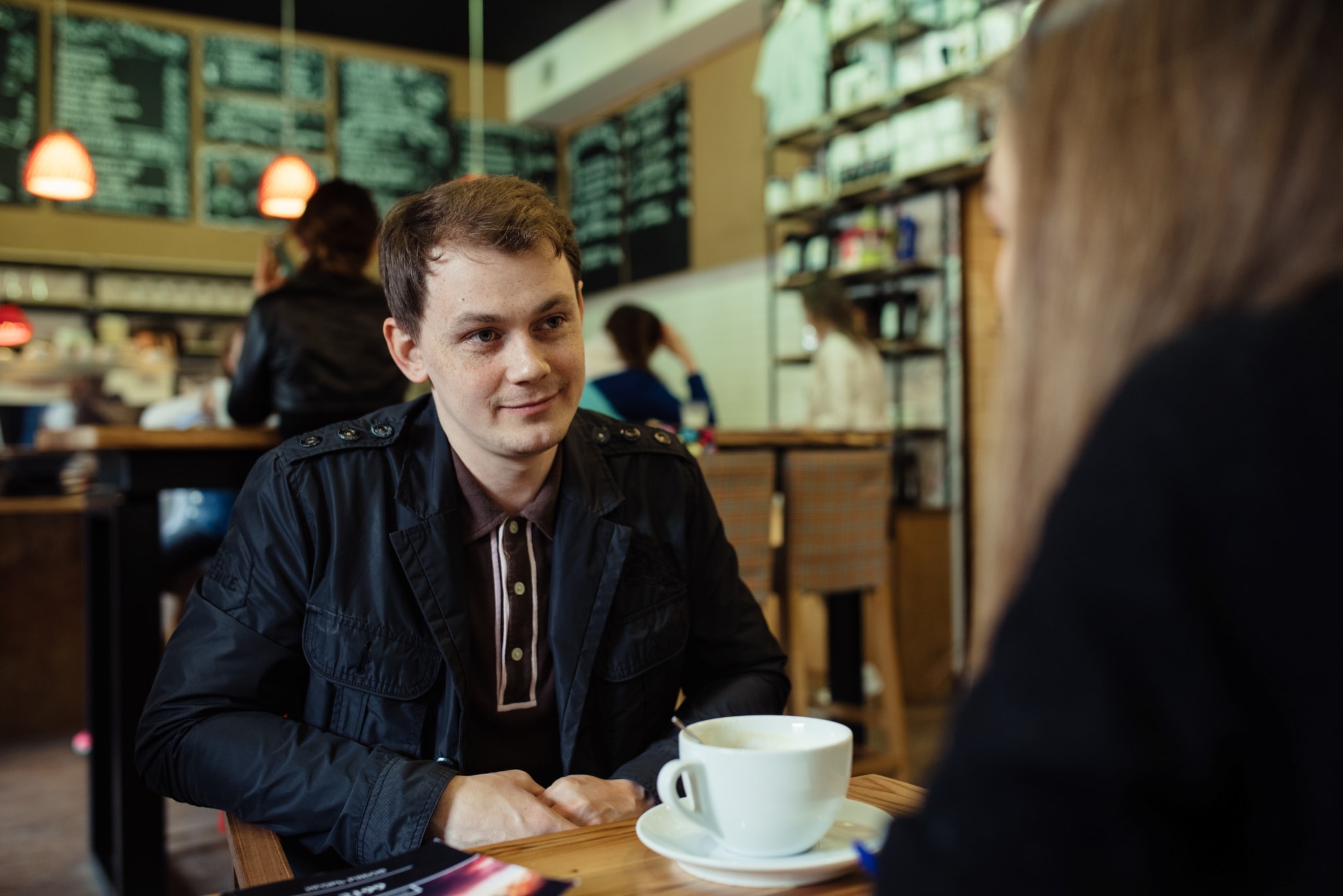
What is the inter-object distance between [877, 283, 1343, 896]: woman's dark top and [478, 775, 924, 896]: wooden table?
0.28 metres

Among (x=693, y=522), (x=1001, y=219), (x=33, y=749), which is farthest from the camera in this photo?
(x=33, y=749)

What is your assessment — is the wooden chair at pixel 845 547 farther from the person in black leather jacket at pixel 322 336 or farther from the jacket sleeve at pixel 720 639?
the jacket sleeve at pixel 720 639

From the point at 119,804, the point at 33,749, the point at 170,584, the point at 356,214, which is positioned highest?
the point at 356,214

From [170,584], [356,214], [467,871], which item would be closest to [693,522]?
[467,871]

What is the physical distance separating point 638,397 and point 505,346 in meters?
2.08

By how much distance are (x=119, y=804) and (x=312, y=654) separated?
1485mm

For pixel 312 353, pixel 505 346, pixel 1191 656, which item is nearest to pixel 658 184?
pixel 312 353

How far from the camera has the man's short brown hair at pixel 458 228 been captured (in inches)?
47.3

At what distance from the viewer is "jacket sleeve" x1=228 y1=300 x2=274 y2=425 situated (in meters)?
2.73

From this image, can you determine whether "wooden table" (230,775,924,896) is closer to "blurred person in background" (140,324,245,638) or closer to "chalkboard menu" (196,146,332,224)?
"blurred person in background" (140,324,245,638)

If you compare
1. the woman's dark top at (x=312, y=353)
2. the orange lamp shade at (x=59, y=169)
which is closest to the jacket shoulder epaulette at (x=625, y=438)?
the woman's dark top at (x=312, y=353)

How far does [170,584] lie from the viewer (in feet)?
11.0

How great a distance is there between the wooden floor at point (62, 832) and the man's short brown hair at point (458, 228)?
1.42 metres

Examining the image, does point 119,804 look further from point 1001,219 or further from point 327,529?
point 1001,219
